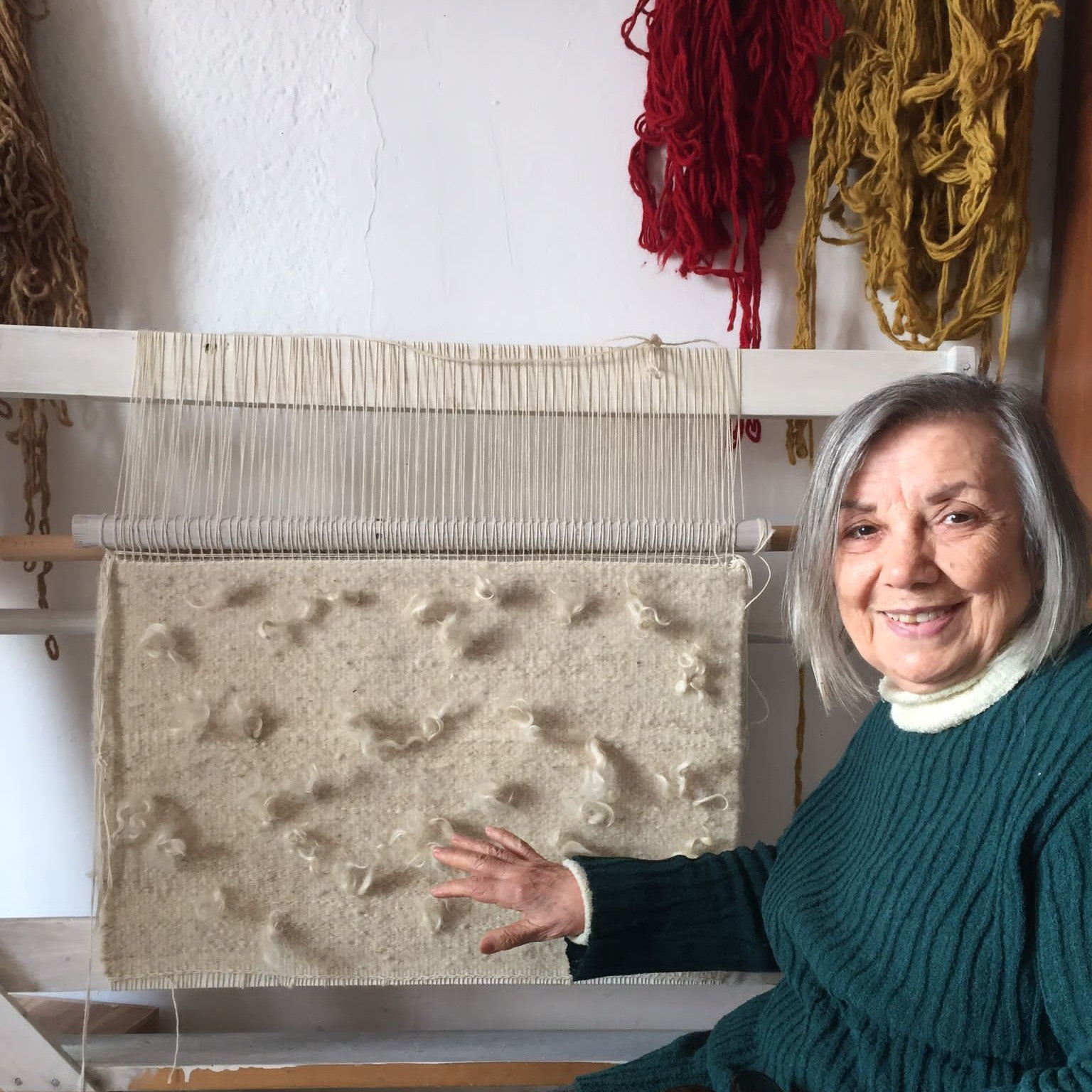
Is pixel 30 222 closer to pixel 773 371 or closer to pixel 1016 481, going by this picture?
pixel 773 371

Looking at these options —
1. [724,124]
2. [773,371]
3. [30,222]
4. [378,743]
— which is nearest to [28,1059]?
[378,743]

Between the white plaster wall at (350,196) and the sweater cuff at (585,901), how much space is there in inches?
19.3

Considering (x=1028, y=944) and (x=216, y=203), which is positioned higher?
(x=216, y=203)

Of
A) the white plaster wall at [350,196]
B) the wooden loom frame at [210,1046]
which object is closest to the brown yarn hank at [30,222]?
the white plaster wall at [350,196]

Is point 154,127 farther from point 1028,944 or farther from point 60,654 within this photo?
point 1028,944

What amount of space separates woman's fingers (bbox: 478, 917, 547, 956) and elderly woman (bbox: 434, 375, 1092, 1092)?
24 centimetres

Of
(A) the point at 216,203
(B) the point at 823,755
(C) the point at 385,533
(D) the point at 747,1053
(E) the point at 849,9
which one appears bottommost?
(D) the point at 747,1053

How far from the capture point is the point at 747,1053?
989 millimetres

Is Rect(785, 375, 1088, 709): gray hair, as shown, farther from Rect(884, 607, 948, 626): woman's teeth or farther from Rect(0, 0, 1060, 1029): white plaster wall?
Rect(0, 0, 1060, 1029): white plaster wall

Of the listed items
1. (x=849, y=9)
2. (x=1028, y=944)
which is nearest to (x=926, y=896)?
(x=1028, y=944)

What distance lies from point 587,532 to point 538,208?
556 mm

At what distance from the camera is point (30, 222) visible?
3.97 ft

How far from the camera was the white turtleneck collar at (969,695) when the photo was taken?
2.60 feet

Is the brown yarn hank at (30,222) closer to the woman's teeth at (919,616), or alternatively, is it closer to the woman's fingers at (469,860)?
the woman's fingers at (469,860)
